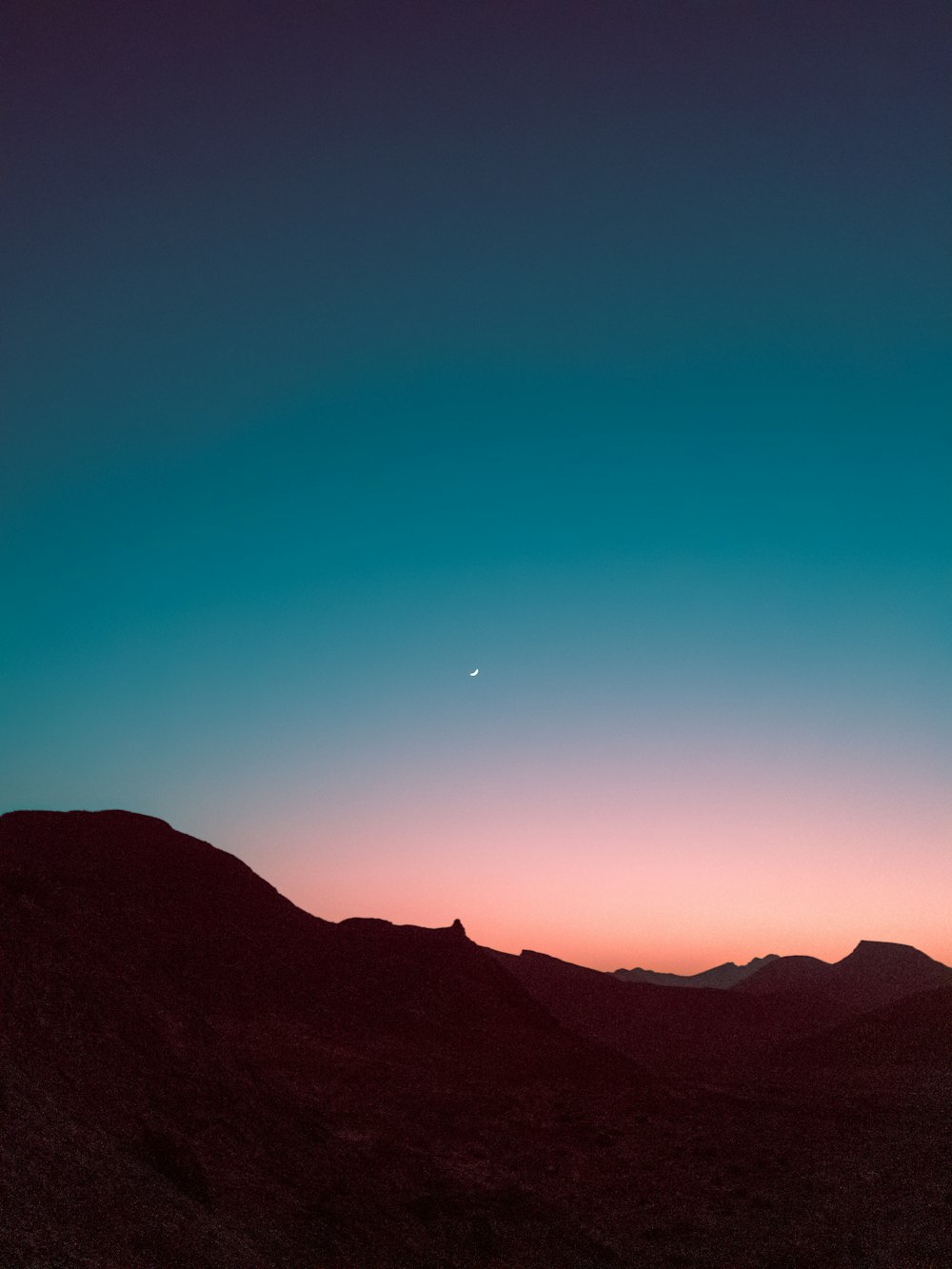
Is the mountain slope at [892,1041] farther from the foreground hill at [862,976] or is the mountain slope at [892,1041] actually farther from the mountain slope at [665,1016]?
the foreground hill at [862,976]

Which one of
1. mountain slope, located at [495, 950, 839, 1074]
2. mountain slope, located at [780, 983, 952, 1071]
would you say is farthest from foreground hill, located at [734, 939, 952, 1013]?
mountain slope, located at [780, 983, 952, 1071]

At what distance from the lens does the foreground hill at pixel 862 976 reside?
534 feet

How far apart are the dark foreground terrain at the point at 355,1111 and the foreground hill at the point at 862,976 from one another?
90.1 m

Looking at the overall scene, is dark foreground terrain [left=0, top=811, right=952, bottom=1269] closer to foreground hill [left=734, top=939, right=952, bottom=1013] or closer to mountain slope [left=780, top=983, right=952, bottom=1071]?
mountain slope [left=780, top=983, right=952, bottom=1071]

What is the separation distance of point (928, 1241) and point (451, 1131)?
24111 mm

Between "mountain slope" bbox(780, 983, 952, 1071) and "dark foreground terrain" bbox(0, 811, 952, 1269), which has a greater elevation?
"mountain slope" bbox(780, 983, 952, 1071)

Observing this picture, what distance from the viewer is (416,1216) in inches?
1478

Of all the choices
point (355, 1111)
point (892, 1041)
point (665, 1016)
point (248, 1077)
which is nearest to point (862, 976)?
point (665, 1016)

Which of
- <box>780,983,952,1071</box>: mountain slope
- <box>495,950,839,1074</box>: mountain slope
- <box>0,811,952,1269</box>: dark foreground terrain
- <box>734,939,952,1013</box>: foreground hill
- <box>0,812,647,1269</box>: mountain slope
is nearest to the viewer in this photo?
<box>0,812,647,1269</box>: mountain slope

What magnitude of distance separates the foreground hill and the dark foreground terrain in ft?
296

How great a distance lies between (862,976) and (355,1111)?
16371 cm

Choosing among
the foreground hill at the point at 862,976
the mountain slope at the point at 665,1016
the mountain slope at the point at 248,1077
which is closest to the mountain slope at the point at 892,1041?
the mountain slope at the point at 665,1016

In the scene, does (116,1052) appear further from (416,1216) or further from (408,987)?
(408,987)

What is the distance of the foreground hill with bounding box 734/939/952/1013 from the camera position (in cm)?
16288
